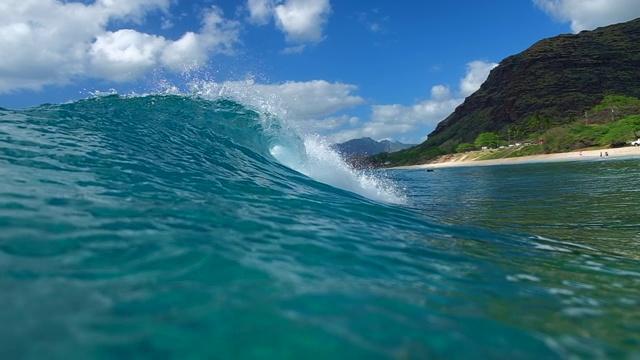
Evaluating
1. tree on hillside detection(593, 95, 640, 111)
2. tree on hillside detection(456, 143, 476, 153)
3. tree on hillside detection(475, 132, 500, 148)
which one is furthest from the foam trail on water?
tree on hillside detection(456, 143, 476, 153)

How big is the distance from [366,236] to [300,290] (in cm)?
285

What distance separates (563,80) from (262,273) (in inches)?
7512

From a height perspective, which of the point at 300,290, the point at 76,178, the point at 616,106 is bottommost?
the point at 300,290

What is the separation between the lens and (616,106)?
111688 millimetres

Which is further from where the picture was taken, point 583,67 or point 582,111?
point 583,67

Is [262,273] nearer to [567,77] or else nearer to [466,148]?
[466,148]

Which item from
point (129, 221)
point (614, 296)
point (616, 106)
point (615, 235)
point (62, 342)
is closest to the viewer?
point (62, 342)

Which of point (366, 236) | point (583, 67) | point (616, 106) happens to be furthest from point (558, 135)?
point (366, 236)

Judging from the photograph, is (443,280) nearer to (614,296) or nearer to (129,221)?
(614,296)

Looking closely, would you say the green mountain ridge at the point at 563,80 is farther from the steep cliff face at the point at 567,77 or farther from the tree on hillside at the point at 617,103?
the tree on hillside at the point at 617,103

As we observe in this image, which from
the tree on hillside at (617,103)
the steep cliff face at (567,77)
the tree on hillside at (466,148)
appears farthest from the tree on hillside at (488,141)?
the tree on hillside at (617,103)

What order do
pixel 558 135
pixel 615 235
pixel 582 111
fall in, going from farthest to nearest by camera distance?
pixel 582 111 → pixel 558 135 → pixel 615 235

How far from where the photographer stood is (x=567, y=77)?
16638 centimetres

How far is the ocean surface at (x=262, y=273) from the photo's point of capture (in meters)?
3.00
